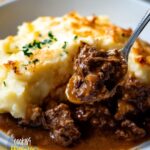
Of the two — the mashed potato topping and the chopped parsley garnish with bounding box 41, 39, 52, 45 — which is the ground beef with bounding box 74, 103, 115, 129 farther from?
the chopped parsley garnish with bounding box 41, 39, 52, 45

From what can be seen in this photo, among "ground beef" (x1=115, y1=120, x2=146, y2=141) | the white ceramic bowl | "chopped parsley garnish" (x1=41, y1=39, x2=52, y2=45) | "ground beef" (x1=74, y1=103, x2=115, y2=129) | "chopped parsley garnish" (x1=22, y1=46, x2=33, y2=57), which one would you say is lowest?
"ground beef" (x1=115, y1=120, x2=146, y2=141)

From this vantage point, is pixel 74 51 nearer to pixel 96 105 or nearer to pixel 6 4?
pixel 96 105

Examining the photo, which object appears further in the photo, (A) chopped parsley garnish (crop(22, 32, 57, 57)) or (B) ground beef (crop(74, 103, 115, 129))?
(A) chopped parsley garnish (crop(22, 32, 57, 57))

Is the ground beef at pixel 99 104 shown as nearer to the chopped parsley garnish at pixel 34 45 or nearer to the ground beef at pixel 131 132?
the ground beef at pixel 131 132

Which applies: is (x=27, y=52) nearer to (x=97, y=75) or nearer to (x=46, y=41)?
(x=46, y=41)

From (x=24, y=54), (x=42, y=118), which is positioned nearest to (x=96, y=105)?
(x=42, y=118)

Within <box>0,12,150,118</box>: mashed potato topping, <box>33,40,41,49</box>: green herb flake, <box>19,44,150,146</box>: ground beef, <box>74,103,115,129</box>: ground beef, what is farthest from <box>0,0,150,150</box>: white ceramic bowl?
<box>74,103,115,129</box>: ground beef

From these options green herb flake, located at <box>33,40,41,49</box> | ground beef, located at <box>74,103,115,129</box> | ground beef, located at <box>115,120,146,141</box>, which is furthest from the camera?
green herb flake, located at <box>33,40,41,49</box>
